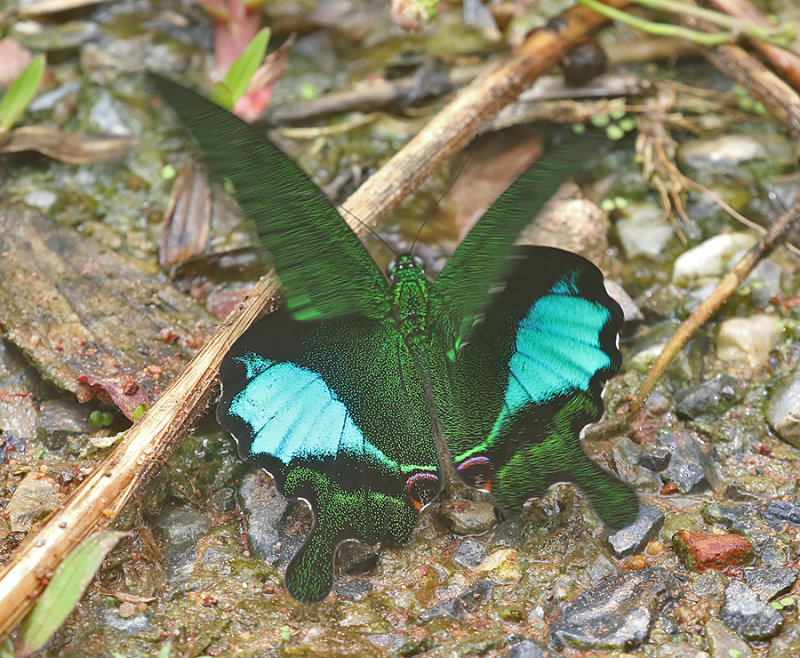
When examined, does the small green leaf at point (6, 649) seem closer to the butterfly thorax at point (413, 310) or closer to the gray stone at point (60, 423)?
the gray stone at point (60, 423)

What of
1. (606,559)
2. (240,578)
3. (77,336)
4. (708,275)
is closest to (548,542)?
(606,559)

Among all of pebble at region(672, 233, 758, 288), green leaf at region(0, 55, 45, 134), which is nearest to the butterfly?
pebble at region(672, 233, 758, 288)

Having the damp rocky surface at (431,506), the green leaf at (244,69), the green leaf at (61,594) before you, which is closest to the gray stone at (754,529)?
the damp rocky surface at (431,506)

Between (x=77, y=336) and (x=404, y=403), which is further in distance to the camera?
(x=77, y=336)

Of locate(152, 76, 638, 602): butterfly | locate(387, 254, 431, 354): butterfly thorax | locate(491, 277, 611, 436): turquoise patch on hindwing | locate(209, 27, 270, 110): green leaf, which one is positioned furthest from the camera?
locate(209, 27, 270, 110): green leaf

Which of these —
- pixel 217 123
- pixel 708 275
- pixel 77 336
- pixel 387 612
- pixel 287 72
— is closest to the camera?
pixel 217 123

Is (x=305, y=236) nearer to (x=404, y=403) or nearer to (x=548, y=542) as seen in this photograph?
(x=404, y=403)

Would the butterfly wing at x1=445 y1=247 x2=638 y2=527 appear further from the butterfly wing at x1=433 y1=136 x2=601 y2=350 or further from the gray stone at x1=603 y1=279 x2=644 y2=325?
the gray stone at x1=603 y1=279 x2=644 y2=325
